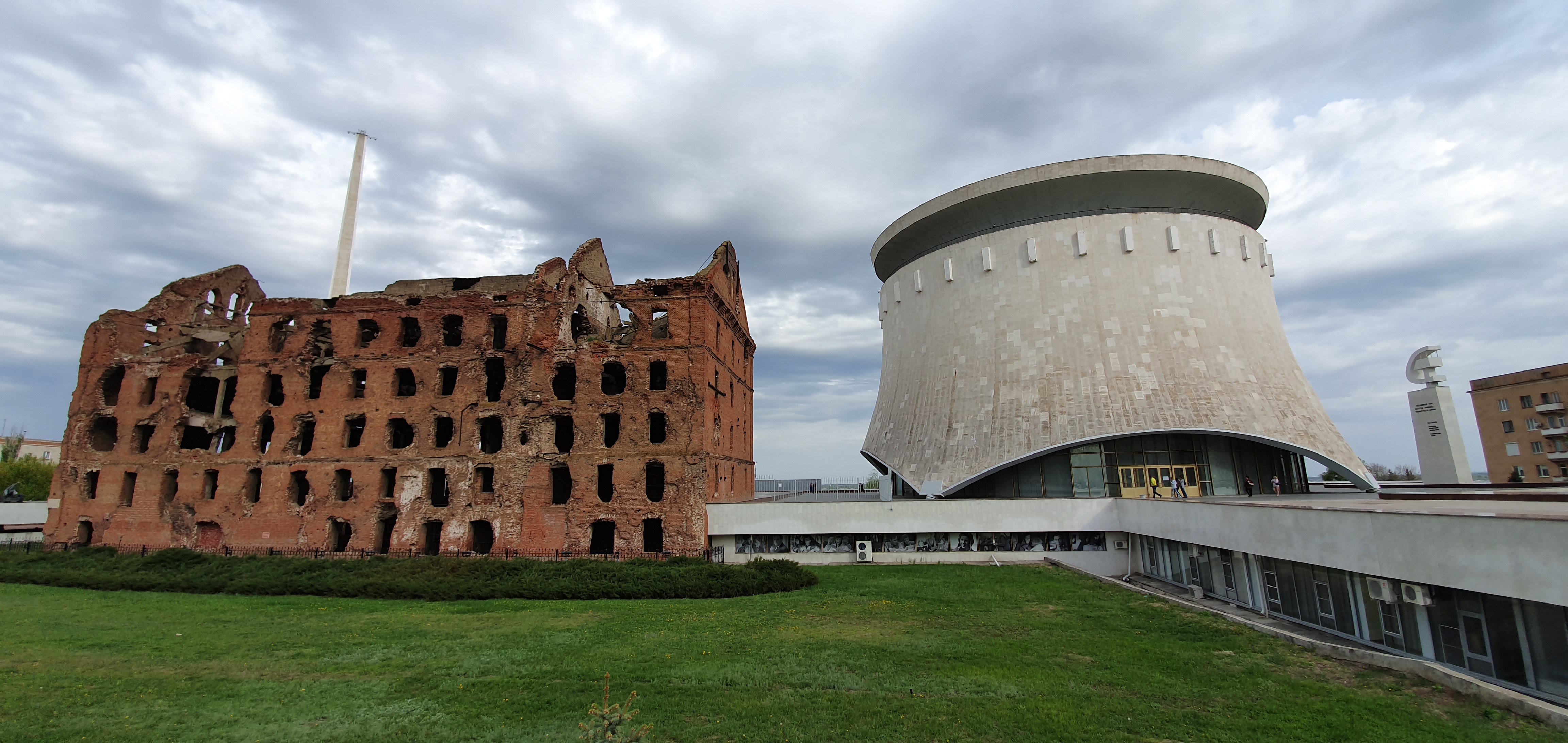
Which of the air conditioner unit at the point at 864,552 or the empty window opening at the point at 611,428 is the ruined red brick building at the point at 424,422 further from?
the air conditioner unit at the point at 864,552

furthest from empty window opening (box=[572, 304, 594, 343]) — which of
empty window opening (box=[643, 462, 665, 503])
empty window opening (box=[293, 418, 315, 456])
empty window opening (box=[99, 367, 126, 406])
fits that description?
empty window opening (box=[99, 367, 126, 406])

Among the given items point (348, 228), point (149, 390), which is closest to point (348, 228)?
point (348, 228)

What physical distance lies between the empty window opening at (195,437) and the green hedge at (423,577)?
20.6 ft

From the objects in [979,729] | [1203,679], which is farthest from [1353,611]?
[979,729]

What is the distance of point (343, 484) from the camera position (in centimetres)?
2659

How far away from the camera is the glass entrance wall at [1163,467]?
81.9ft

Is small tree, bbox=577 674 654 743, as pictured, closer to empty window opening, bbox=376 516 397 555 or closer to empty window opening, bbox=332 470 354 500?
empty window opening, bbox=376 516 397 555

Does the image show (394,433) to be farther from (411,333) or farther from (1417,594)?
(1417,594)

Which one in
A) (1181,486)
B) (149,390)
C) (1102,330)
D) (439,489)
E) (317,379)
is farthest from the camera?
(149,390)

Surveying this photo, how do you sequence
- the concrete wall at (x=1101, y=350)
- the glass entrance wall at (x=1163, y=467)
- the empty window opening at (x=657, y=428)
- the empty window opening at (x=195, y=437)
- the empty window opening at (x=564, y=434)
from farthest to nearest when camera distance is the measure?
the empty window opening at (x=195, y=437) < the empty window opening at (x=657, y=428) < the empty window opening at (x=564, y=434) < the glass entrance wall at (x=1163, y=467) < the concrete wall at (x=1101, y=350)

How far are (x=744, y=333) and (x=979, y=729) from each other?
2566cm

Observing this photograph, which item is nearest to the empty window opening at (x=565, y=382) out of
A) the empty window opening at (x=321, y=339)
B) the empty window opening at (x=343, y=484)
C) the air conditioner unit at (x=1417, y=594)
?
the empty window opening at (x=343, y=484)

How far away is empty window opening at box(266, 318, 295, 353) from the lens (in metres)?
28.0

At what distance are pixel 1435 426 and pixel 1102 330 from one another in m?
16.9
